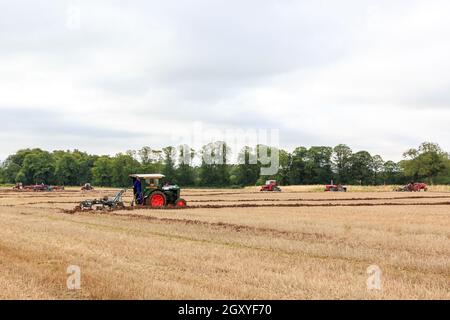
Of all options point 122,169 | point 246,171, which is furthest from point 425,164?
A: point 122,169

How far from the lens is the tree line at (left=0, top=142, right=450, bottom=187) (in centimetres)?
13975

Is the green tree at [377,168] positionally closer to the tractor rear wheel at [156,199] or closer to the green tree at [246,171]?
the green tree at [246,171]

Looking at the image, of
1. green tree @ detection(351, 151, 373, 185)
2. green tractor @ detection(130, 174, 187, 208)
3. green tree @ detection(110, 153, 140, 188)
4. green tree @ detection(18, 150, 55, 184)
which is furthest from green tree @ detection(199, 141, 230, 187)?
green tractor @ detection(130, 174, 187, 208)

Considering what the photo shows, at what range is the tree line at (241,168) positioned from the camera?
139750mm

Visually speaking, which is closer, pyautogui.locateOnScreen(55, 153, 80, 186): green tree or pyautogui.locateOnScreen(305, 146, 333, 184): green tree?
pyautogui.locateOnScreen(305, 146, 333, 184): green tree

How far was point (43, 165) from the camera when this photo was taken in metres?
160

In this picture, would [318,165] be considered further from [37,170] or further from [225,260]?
[225,260]

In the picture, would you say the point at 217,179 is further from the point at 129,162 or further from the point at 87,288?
the point at 87,288

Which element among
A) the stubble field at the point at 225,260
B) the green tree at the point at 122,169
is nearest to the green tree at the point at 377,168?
the green tree at the point at 122,169

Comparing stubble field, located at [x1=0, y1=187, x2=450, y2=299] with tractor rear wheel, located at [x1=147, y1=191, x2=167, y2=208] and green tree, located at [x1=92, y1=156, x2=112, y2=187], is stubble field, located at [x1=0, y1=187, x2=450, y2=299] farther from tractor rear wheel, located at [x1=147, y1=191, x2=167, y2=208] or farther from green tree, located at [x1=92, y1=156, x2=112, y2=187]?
green tree, located at [x1=92, y1=156, x2=112, y2=187]

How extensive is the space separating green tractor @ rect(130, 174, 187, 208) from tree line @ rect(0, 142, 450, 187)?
95.6 meters

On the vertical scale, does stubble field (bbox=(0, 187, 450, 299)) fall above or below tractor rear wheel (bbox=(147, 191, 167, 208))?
below

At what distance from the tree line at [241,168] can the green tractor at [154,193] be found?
9563cm
